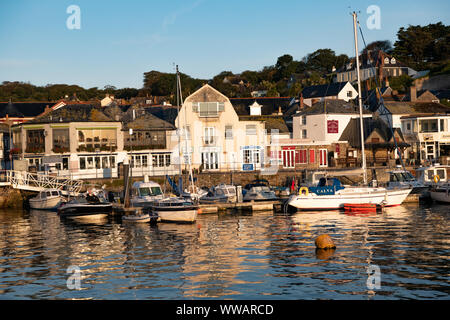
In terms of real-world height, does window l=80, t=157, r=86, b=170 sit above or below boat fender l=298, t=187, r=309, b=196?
above

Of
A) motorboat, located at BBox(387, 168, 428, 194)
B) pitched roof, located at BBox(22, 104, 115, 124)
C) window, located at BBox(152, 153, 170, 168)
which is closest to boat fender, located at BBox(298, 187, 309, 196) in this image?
motorboat, located at BBox(387, 168, 428, 194)

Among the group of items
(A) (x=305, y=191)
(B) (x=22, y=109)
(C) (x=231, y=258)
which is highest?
(B) (x=22, y=109)

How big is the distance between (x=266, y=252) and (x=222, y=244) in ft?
12.3

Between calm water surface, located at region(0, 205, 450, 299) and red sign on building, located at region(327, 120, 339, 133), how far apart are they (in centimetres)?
3342

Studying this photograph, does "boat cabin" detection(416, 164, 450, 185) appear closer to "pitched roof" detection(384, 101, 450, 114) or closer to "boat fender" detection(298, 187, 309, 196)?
"boat fender" detection(298, 187, 309, 196)

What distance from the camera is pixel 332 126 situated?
78312mm

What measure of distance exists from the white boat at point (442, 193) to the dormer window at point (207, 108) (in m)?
29.9

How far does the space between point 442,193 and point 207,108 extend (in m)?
31.9

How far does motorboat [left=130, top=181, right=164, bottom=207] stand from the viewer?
4865 centimetres

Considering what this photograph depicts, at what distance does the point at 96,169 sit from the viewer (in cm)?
Answer: 6844

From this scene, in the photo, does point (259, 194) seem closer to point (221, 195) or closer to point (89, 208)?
point (221, 195)

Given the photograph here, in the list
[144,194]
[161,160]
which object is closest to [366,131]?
[161,160]

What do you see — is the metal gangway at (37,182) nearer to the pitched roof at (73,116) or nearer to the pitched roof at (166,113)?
the pitched roof at (73,116)

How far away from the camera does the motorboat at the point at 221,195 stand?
5278cm
